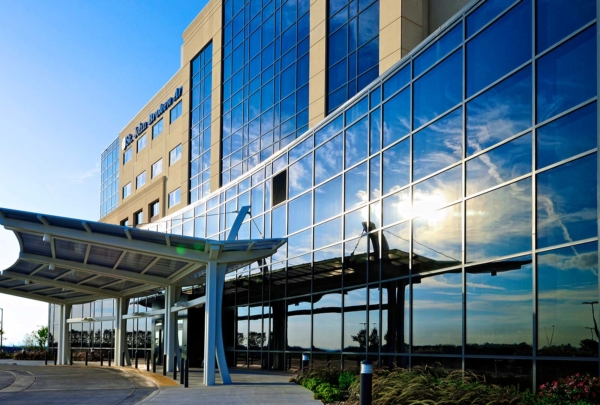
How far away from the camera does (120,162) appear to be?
192 ft

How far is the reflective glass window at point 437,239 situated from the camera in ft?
53.3

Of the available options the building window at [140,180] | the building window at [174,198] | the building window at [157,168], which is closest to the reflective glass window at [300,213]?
the building window at [174,198]

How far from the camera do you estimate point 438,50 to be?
17.8m

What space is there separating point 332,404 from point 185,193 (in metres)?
27.8

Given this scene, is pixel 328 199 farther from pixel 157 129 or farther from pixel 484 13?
pixel 157 129

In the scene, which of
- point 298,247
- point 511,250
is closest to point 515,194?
point 511,250

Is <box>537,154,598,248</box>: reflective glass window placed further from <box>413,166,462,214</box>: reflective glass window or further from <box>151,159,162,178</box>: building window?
<box>151,159,162,178</box>: building window

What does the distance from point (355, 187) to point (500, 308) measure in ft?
26.9

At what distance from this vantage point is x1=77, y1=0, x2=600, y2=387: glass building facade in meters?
12.8

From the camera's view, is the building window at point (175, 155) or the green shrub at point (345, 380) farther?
the building window at point (175, 155)

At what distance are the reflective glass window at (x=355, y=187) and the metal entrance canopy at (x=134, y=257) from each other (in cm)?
265

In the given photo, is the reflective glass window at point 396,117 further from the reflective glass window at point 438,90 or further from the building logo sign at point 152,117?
the building logo sign at point 152,117

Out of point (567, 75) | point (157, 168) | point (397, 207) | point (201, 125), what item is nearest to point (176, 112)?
point (157, 168)

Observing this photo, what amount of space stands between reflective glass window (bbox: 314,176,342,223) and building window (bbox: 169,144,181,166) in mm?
20738
